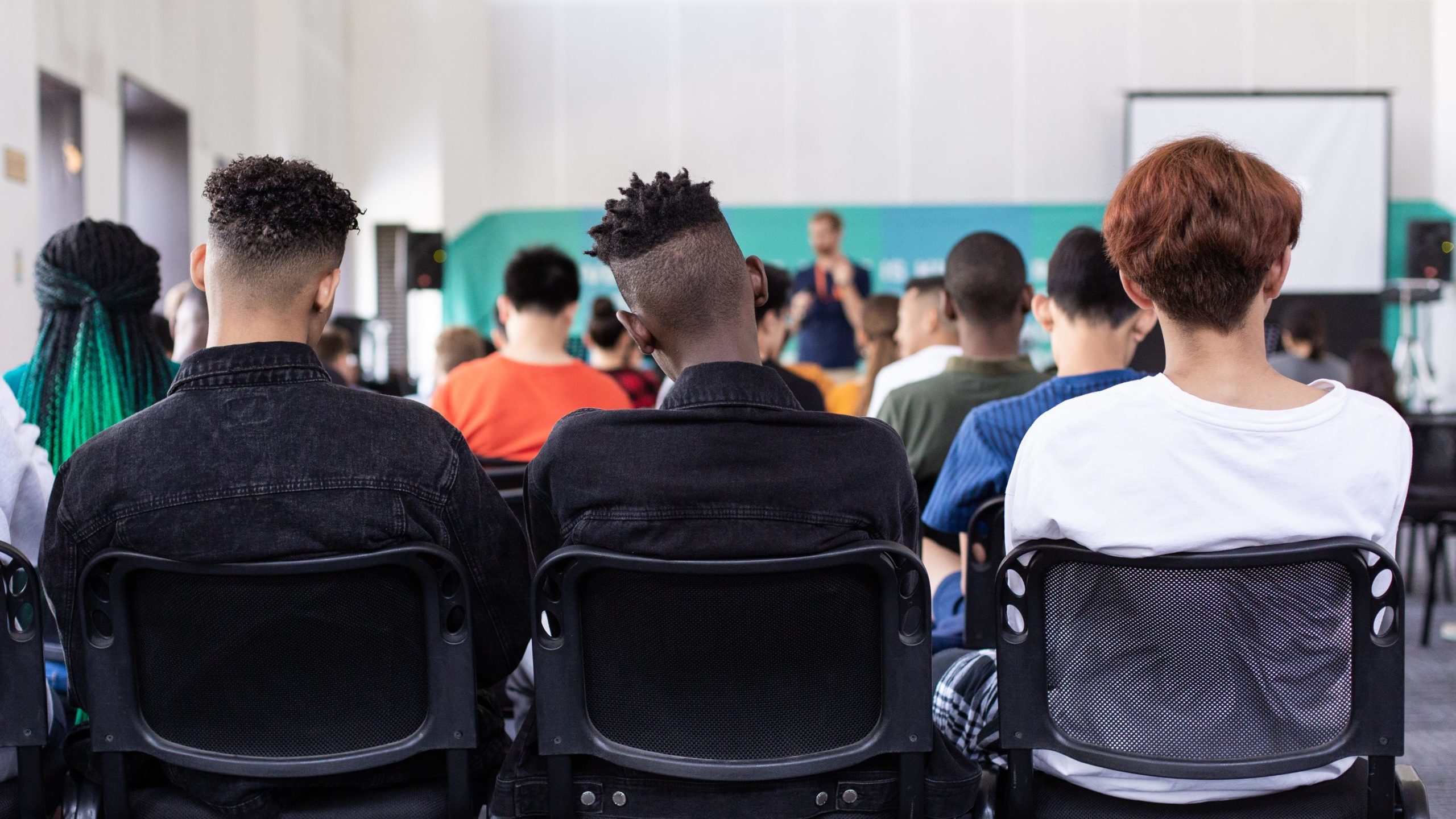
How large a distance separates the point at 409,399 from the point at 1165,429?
88cm

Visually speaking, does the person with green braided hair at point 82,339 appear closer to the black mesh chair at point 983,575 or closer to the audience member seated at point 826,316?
the black mesh chair at point 983,575

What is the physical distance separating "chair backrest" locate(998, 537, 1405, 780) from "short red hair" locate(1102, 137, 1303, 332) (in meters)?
0.30

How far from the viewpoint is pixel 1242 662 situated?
1.20m

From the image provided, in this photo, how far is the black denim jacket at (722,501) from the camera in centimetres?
122

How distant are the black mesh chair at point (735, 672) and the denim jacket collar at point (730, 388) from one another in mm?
219

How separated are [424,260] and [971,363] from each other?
7215 mm

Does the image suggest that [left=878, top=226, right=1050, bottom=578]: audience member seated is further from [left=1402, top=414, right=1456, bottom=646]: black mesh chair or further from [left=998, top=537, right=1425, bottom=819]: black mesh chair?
[left=1402, top=414, right=1456, bottom=646]: black mesh chair

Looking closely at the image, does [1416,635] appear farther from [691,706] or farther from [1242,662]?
[691,706]

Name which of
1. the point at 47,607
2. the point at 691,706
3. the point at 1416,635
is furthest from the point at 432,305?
the point at 691,706

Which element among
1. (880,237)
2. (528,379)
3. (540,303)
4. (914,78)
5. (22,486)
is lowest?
(22,486)

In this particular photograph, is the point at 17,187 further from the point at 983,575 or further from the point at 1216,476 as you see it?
the point at 1216,476

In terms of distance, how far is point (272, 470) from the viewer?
125cm

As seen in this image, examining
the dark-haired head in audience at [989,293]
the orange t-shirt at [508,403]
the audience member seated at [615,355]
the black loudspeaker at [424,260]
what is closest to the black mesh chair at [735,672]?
the dark-haired head in audience at [989,293]

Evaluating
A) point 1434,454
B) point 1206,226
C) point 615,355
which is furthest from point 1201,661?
point 1434,454
